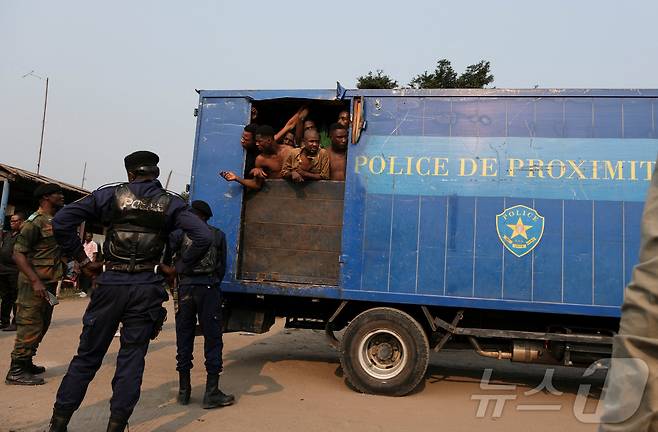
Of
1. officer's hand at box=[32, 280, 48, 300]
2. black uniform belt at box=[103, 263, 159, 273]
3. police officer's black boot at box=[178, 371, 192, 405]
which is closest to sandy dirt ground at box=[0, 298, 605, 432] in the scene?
police officer's black boot at box=[178, 371, 192, 405]

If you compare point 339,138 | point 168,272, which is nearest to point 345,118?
point 339,138

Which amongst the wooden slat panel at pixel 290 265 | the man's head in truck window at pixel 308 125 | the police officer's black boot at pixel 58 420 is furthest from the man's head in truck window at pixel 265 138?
the police officer's black boot at pixel 58 420

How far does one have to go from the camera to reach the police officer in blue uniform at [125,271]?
127 inches

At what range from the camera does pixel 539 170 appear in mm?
4832

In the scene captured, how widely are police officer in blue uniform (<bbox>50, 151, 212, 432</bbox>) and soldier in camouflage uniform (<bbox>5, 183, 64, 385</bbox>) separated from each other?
5.07ft

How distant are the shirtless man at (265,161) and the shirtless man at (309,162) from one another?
177 mm

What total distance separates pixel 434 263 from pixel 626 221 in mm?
1796

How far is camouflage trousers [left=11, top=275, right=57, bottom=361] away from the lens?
4.70 meters

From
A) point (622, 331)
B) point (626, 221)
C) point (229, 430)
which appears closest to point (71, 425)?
point (229, 430)

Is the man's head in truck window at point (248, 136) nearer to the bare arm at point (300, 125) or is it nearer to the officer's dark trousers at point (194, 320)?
the bare arm at point (300, 125)

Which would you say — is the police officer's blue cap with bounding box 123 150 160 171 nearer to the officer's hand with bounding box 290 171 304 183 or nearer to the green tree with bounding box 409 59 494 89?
the officer's hand with bounding box 290 171 304 183

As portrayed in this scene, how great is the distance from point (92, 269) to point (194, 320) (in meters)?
1.21

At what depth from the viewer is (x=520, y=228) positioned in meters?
4.78

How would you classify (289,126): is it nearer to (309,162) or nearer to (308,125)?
(308,125)
